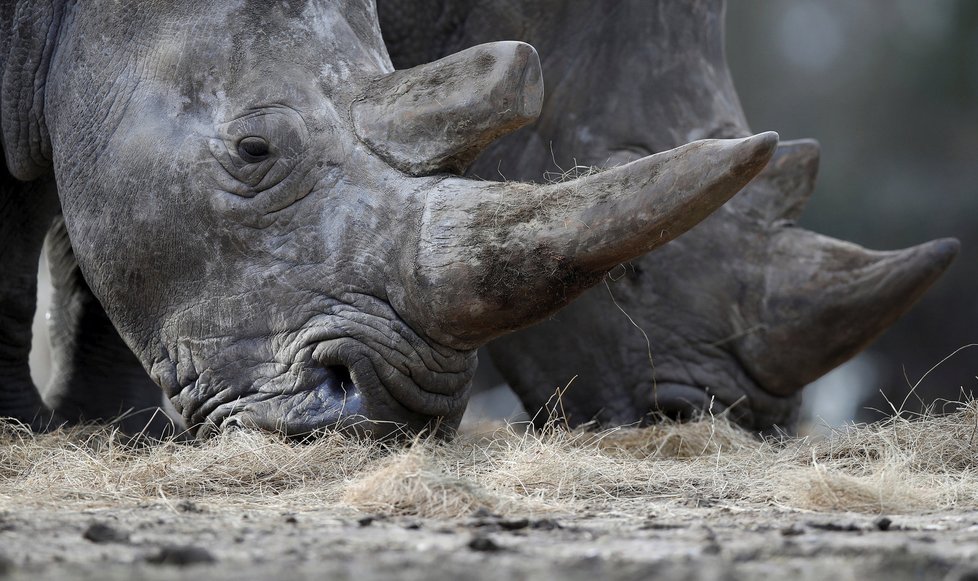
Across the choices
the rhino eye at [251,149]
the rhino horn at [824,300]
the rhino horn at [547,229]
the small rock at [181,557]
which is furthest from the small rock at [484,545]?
the rhino horn at [824,300]

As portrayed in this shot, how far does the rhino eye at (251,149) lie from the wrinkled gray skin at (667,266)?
140 centimetres

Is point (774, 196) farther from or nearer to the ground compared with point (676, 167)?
nearer to the ground

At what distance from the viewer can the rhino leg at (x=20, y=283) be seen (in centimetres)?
473

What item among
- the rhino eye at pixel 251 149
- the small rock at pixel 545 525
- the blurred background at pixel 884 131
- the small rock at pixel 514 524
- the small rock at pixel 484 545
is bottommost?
the blurred background at pixel 884 131

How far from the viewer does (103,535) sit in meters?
2.25

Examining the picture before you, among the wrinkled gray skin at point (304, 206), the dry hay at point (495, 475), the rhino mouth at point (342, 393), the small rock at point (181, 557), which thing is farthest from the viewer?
the rhino mouth at point (342, 393)

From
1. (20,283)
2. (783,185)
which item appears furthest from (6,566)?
(783,185)

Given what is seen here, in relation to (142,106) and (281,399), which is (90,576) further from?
(142,106)

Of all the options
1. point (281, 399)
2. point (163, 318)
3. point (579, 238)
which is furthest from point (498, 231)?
point (163, 318)

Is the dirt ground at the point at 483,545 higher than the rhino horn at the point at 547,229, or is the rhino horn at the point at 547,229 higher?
the rhino horn at the point at 547,229

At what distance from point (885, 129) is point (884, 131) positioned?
19 millimetres

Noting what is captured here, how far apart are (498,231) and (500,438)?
919 millimetres

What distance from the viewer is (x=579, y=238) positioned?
3.26m

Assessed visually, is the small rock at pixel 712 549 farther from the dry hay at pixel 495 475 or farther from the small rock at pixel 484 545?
the dry hay at pixel 495 475
